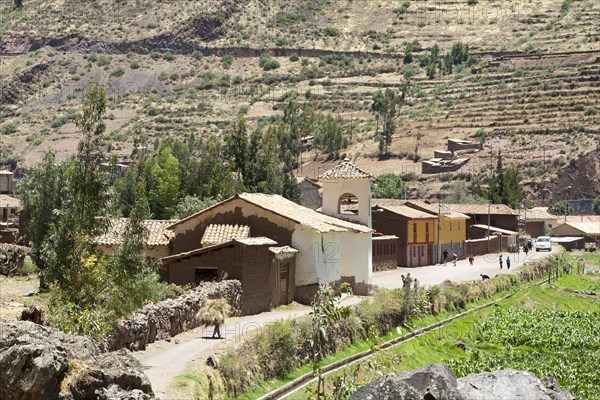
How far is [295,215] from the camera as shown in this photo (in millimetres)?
45281

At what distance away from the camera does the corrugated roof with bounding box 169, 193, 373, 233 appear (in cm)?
4400

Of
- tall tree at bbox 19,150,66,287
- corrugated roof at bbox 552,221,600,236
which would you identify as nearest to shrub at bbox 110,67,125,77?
corrugated roof at bbox 552,221,600,236

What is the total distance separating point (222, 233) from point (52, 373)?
25.2m

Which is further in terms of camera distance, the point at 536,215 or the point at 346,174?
the point at 536,215

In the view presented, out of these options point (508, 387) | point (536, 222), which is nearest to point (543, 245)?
point (536, 222)

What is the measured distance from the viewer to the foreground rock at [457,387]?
12.2 metres

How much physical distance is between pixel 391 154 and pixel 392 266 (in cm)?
7383

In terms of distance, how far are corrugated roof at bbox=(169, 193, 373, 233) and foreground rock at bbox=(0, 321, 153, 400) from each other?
81.8 ft

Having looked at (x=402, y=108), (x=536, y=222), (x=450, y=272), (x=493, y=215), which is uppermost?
(x=450, y=272)

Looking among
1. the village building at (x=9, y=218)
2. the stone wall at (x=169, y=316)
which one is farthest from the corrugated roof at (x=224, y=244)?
the village building at (x=9, y=218)

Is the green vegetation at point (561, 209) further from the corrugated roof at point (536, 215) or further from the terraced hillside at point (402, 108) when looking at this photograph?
the corrugated roof at point (536, 215)

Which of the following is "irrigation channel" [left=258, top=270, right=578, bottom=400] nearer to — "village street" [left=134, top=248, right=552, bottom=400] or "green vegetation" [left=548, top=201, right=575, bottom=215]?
"village street" [left=134, top=248, right=552, bottom=400]

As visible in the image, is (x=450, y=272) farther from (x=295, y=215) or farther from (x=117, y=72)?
(x=117, y=72)

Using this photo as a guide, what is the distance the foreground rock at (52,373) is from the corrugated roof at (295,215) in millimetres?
24939
